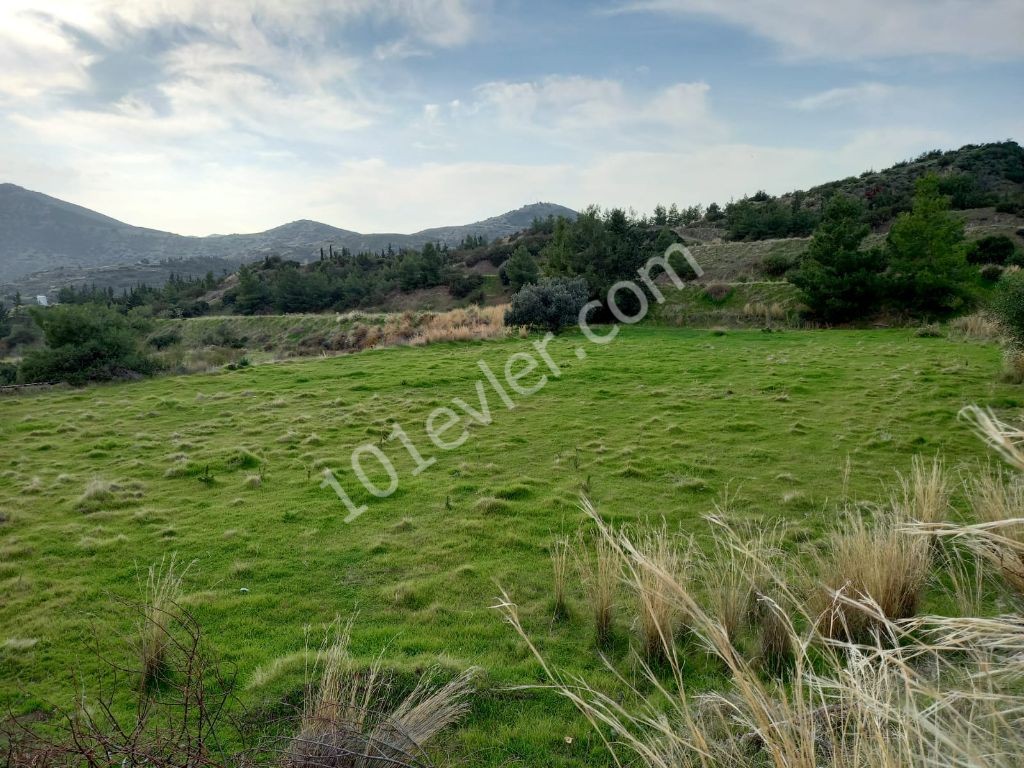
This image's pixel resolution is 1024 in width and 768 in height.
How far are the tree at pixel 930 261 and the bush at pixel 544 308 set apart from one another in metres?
14.1

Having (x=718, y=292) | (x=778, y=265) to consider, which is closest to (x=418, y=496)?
(x=718, y=292)

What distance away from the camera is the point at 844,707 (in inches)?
72.1

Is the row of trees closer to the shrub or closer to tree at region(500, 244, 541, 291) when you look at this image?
the shrub

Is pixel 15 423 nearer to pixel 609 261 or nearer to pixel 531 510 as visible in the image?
pixel 531 510

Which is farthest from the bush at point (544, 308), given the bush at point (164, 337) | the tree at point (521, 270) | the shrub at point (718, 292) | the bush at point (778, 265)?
the bush at point (164, 337)

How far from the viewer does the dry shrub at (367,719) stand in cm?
238

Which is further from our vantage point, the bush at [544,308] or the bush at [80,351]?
the bush at [544,308]

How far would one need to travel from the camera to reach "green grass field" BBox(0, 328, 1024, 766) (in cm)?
382

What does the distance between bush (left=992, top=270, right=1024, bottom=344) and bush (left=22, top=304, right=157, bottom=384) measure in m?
22.5

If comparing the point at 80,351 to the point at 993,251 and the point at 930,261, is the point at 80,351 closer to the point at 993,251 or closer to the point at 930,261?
the point at 930,261

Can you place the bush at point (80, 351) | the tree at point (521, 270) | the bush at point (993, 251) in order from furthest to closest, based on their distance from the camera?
the tree at point (521, 270) < the bush at point (993, 251) < the bush at point (80, 351)

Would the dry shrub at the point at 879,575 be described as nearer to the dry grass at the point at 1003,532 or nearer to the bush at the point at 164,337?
the dry grass at the point at 1003,532

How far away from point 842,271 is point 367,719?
26688mm

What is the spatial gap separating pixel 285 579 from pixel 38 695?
1.81m
